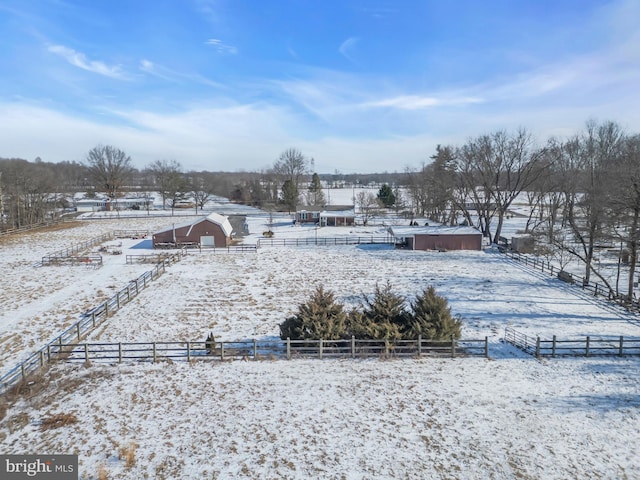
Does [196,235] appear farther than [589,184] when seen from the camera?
Yes

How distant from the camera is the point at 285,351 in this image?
50.7 feet

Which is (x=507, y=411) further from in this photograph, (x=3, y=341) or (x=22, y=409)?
(x=3, y=341)

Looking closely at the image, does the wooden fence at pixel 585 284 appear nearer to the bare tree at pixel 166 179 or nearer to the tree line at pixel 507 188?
the tree line at pixel 507 188

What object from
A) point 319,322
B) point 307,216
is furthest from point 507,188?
point 319,322

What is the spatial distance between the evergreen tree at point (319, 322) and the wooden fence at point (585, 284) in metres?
16.8

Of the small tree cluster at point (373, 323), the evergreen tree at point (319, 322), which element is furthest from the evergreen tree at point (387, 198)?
the evergreen tree at point (319, 322)

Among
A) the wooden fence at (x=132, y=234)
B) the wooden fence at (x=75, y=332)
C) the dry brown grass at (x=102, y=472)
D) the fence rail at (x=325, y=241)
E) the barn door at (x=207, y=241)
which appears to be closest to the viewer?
the dry brown grass at (x=102, y=472)

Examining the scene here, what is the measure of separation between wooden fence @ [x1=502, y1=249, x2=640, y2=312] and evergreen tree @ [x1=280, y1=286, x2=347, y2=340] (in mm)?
16843

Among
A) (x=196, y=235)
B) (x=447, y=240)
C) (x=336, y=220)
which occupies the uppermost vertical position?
(x=336, y=220)

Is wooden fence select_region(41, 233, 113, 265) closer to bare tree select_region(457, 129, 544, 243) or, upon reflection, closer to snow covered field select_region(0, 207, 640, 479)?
snow covered field select_region(0, 207, 640, 479)

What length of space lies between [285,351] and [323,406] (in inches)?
159

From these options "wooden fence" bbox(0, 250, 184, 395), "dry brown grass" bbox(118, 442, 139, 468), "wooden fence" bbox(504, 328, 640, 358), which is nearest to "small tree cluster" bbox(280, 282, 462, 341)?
"wooden fence" bbox(504, 328, 640, 358)

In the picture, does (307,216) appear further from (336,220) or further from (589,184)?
(589,184)

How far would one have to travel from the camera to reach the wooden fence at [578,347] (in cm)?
1531
